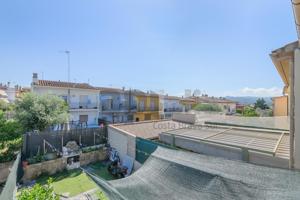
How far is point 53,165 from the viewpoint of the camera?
11.5 m

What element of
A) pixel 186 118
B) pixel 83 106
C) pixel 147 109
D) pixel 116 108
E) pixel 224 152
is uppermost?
pixel 83 106

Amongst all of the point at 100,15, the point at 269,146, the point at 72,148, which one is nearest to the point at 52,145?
the point at 72,148

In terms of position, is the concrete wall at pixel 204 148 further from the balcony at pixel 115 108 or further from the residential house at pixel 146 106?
the residential house at pixel 146 106

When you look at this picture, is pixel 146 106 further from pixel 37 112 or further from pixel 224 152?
pixel 224 152

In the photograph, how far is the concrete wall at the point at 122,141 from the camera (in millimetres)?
11680

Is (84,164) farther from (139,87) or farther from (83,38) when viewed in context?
(139,87)

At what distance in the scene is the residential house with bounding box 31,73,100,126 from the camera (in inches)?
814

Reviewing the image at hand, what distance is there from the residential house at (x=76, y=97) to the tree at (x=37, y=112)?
6.49 m

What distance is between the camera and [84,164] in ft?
41.7

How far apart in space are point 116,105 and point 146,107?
20.3ft

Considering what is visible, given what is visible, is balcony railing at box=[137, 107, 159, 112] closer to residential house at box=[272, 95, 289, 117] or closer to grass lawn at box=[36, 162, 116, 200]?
grass lawn at box=[36, 162, 116, 200]

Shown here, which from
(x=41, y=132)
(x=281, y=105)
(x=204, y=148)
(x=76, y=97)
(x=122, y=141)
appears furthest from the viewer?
(x=76, y=97)

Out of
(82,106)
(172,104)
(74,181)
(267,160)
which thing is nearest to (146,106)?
(172,104)

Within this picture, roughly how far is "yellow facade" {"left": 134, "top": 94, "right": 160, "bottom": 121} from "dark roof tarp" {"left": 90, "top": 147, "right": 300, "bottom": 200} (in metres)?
25.7
